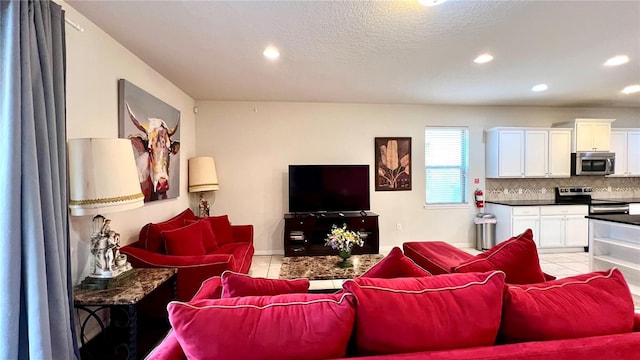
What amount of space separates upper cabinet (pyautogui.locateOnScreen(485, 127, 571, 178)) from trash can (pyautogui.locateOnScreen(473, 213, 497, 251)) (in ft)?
2.47

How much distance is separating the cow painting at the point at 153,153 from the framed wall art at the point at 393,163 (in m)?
3.19

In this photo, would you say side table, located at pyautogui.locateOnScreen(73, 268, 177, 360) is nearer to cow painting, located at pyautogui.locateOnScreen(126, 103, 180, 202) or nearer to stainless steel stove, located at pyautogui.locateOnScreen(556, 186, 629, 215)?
cow painting, located at pyautogui.locateOnScreen(126, 103, 180, 202)

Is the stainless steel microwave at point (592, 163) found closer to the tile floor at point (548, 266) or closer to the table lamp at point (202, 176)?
the tile floor at point (548, 266)

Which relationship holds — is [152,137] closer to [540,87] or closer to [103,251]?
[103,251]

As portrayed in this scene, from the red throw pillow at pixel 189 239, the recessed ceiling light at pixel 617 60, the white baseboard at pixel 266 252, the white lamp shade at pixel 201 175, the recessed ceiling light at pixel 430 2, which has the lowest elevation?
the white baseboard at pixel 266 252

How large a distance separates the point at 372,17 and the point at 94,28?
2.21 m

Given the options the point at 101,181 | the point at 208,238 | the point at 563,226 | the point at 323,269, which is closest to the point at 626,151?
the point at 563,226

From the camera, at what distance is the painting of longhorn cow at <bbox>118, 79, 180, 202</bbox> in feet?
9.46

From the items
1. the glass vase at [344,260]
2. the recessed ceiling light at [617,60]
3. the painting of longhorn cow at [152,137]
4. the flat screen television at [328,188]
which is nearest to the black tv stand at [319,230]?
the flat screen television at [328,188]

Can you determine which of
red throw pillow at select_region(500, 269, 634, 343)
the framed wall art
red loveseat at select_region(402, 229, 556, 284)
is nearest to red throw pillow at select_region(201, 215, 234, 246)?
the framed wall art

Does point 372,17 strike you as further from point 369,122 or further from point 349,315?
point 369,122

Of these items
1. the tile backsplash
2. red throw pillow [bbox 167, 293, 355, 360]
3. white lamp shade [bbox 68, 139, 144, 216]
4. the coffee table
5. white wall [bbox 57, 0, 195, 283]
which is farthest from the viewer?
the tile backsplash

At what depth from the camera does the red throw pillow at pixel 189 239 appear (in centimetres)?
277

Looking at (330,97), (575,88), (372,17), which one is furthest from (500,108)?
(372,17)
